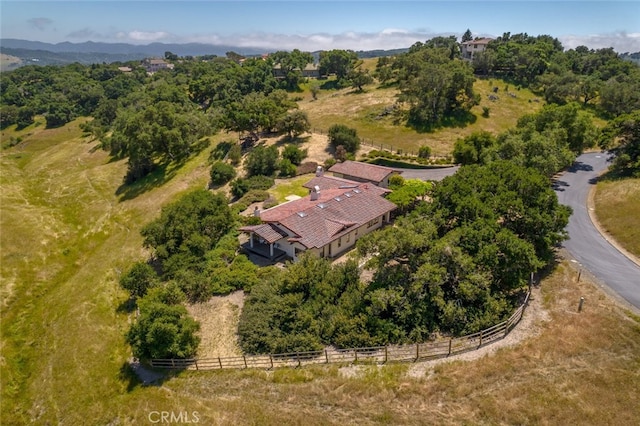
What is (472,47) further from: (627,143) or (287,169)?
(287,169)

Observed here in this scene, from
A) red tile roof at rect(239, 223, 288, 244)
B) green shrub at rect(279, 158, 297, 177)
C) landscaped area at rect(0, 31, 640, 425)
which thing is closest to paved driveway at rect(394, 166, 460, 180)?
landscaped area at rect(0, 31, 640, 425)

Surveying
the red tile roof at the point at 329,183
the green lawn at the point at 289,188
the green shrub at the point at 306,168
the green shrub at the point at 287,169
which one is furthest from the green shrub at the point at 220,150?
the red tile roof at the point at 329,183

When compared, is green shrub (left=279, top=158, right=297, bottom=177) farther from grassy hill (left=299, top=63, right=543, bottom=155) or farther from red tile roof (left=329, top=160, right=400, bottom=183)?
grassy hill (left=299, top=63, right=543, bottom=155)

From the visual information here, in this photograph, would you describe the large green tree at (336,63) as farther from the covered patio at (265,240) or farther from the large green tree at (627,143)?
the covered patio at (265,240)

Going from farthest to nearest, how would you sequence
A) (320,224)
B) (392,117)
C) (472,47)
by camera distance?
1. (472,47)
2. (392,117)
3. (320,224)

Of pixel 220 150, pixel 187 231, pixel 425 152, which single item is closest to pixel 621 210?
pixel 425 152

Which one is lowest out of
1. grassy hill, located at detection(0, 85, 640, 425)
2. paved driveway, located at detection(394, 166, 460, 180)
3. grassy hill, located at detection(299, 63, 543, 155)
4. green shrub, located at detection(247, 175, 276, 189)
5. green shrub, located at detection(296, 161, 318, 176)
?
grassy hill, located at detection(0, 85, 640, 425)
